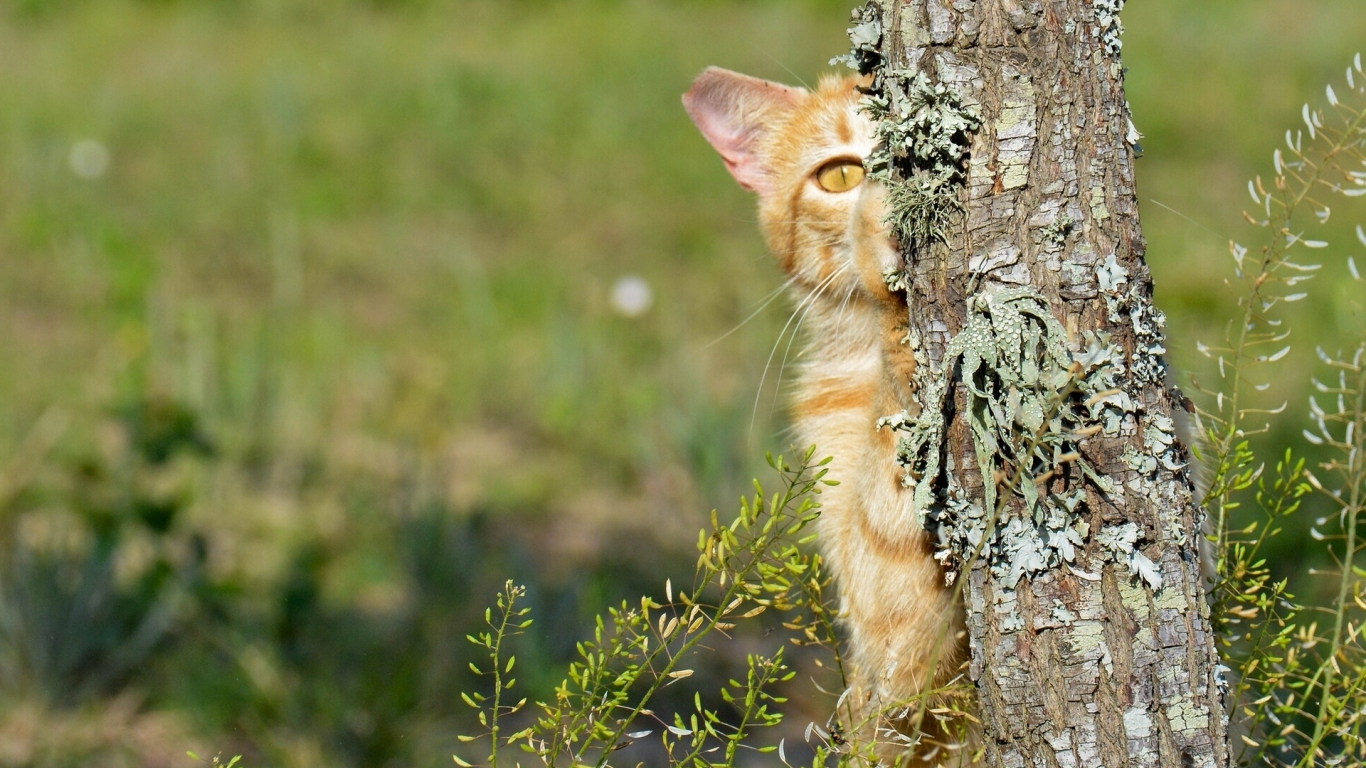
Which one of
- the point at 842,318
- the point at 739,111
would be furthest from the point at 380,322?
the point at 842,318

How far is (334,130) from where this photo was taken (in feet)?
18.9

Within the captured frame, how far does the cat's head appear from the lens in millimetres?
1896

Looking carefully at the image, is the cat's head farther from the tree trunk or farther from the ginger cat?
the tree trunk

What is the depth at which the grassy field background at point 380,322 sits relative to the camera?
2.66m

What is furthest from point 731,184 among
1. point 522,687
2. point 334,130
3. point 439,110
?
point 522,687

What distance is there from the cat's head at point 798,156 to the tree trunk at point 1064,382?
0.58 m

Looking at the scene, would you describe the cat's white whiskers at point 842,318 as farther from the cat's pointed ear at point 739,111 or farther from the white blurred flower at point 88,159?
the white blurred flower at point 88,159

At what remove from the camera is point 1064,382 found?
3.48 feet

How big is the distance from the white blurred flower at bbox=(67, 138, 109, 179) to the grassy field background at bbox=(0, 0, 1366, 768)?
0.02 m

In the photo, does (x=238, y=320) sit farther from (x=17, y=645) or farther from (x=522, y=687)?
(x=522, y=687)

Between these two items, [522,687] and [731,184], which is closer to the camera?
[522,687]

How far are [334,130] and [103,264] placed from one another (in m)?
1.61

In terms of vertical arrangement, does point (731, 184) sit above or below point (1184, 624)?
below

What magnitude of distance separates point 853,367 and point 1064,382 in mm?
857
